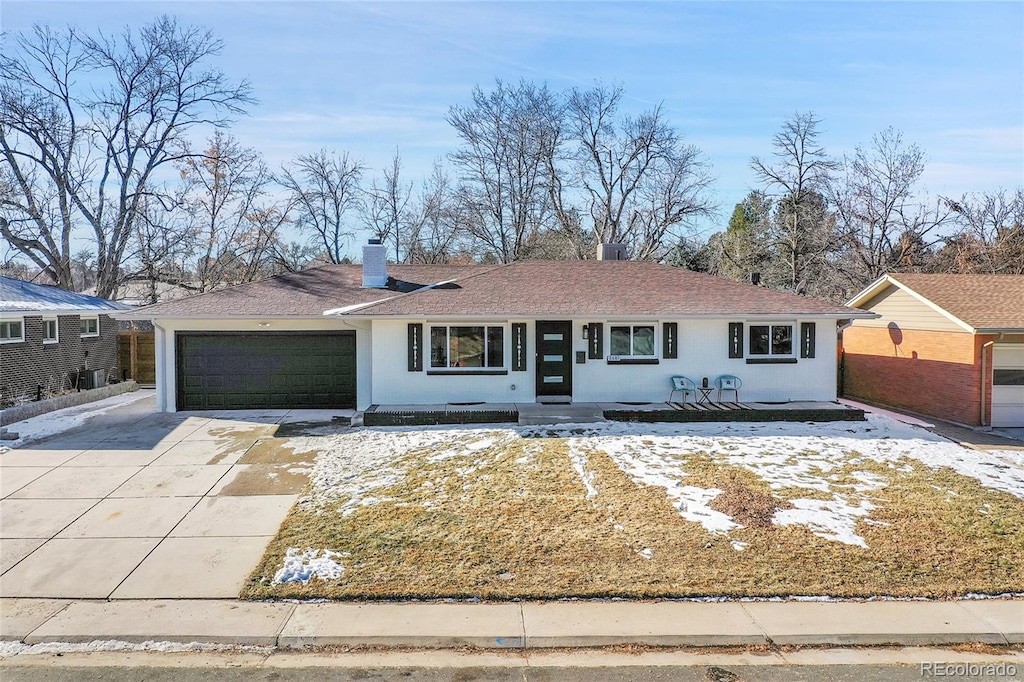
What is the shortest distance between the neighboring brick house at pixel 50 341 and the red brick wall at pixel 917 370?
69.3ft

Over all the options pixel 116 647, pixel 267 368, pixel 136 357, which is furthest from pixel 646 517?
pixel 136 357

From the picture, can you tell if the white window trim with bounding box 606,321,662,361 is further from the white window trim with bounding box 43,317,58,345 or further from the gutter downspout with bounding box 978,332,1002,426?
the white window trim with bounding box 43,317,58,345

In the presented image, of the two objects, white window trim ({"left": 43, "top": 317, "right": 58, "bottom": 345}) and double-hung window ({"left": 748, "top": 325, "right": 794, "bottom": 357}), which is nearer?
double-hung window ({"left": 748, "top": 325, "right": 794, "bottom": 357})

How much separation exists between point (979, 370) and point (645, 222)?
69.2 feet

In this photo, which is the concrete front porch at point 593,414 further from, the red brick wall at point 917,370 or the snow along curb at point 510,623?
the snow along curb at point 510,623

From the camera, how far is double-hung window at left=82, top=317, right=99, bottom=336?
18516 millimetres

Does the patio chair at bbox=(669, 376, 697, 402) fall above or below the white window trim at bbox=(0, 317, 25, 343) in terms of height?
below

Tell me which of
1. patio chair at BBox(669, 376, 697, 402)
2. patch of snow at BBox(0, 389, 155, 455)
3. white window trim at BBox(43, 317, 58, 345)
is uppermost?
white window trim at BBox(43, 317, 58, 345)

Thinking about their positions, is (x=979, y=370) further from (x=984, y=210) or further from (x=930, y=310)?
(x=984, y=210)

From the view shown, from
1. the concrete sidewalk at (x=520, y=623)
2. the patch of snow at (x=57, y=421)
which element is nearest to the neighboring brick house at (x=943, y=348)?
the concrete sidewalk at (x=520, y=623)

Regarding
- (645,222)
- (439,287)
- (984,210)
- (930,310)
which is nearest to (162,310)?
(439,287)

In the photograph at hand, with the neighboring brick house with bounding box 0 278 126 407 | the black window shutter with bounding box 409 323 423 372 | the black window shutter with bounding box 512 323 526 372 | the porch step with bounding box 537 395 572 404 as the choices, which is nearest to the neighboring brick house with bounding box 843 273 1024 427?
the porch step with bounding box 537 395 572 404

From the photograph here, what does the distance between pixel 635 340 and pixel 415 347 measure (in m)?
5.08

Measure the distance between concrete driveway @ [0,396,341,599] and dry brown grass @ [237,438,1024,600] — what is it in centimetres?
65
